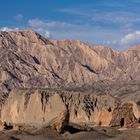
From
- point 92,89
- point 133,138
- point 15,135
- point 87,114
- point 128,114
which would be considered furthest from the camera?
point 92,89

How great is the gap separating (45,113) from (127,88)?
87.8 ft

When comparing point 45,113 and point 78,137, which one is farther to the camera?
point 45,113

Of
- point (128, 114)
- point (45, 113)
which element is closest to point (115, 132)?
point (128, 114)

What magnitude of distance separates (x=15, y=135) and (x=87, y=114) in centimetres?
11033

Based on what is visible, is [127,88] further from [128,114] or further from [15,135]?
[15,135]

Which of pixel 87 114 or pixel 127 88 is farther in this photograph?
pixel 127 88

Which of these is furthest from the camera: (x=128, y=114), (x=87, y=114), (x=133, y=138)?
(x=87, y=114)

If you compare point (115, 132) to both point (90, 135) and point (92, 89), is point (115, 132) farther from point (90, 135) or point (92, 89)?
point (92, 89)

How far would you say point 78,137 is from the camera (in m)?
41.1

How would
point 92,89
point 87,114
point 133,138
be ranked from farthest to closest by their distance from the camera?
point 92,89, point 87,114, point 133,138

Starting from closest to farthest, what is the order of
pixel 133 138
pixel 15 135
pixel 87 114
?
pixel 133 138, pixel 15 135, pixel 87 114

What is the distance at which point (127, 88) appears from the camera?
174m

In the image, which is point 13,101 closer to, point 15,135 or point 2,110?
point 2,110

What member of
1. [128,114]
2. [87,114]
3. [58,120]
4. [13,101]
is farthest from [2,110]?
[58,120]
